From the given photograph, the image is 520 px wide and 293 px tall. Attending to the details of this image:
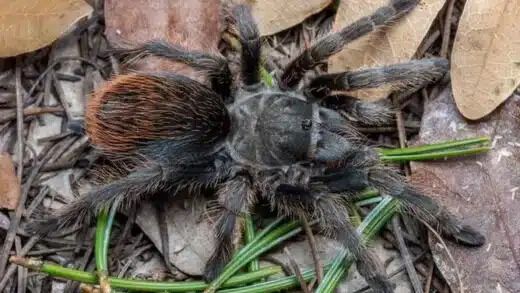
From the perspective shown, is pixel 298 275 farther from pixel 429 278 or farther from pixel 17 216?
pixel 17 216

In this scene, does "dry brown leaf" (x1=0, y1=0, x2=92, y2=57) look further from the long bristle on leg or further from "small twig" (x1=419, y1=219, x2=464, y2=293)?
"small twig" (x1=419, y1=219, x2=464, y2=293)

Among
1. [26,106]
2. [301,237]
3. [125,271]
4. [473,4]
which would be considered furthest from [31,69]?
[473,4]

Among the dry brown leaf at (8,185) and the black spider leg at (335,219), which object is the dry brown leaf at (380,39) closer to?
the black spider leg at (335,219)

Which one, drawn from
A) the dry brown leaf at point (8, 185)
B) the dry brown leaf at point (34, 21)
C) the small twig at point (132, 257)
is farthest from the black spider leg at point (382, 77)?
the dry brown leaf at point (8, 185)

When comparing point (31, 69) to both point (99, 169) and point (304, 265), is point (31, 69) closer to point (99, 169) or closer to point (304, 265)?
point (99, 169)

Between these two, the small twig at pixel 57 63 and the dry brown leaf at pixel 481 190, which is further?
the small twig at pixel 57 63
